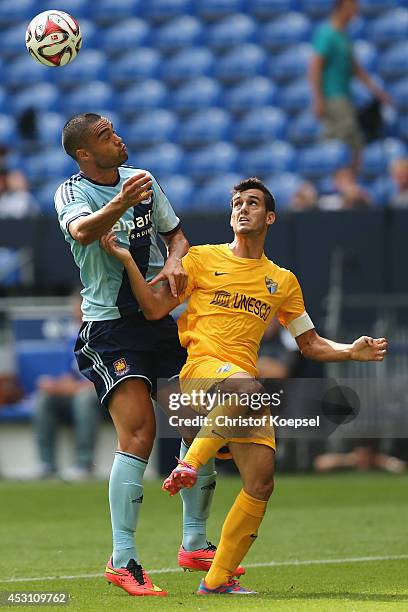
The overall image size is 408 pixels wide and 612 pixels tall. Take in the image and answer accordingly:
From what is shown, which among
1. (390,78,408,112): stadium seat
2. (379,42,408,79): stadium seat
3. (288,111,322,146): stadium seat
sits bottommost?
(288,111,322,146): stadium seat

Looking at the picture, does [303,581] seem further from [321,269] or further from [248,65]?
[248,65]

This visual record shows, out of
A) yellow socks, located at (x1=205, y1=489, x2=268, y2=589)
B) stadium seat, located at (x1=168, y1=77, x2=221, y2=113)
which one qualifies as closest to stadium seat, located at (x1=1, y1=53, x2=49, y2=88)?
stadium seat, located at (x1=168, y1=77, x2=221, y2=113)

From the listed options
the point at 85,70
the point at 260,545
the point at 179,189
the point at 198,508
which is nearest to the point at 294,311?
the point at 198,508

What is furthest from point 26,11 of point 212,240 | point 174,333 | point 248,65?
point 174,333

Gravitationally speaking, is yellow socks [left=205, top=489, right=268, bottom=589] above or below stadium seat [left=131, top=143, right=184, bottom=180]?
below

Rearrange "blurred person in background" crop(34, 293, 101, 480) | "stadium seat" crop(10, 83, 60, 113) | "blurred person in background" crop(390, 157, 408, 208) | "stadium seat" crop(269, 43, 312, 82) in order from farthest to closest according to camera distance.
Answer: "stadium seat" crop(10, 83, 60, 113) < "stadium seat" crop(269, 43, 312, 82) < "blurred person in background" crop(390, 157, 408, 208) < "blurred person in background" crop(34, 293, 101, 480)

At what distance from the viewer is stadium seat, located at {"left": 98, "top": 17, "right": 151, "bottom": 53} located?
18469 millimetres

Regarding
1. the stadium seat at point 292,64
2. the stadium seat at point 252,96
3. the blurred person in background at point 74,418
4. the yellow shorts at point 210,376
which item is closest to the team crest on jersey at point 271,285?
the yellow shorts at point 210,376

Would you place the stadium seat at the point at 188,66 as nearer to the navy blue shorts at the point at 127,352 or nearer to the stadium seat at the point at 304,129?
the stadium seat at the point at 304,129

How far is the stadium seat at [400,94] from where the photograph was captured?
16.9 m

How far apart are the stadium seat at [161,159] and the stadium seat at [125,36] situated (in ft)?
6.37

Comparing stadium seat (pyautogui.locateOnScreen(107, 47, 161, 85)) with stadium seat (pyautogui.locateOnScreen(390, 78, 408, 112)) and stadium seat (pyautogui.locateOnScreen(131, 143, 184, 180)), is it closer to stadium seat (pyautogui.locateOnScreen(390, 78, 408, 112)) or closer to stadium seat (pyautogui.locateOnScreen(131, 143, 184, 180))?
stadium seat (pyautogui.locateOnScreen(131, 143, 184, 180))

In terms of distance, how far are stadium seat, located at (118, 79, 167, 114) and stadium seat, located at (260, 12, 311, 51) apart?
4.99 ft

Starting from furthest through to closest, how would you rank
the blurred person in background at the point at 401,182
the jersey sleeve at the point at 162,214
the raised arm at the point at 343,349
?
the blurred person in background at the point at 401,182, the jersey sleeve at the point at 162,214, the raised arm at the point at 343,349
